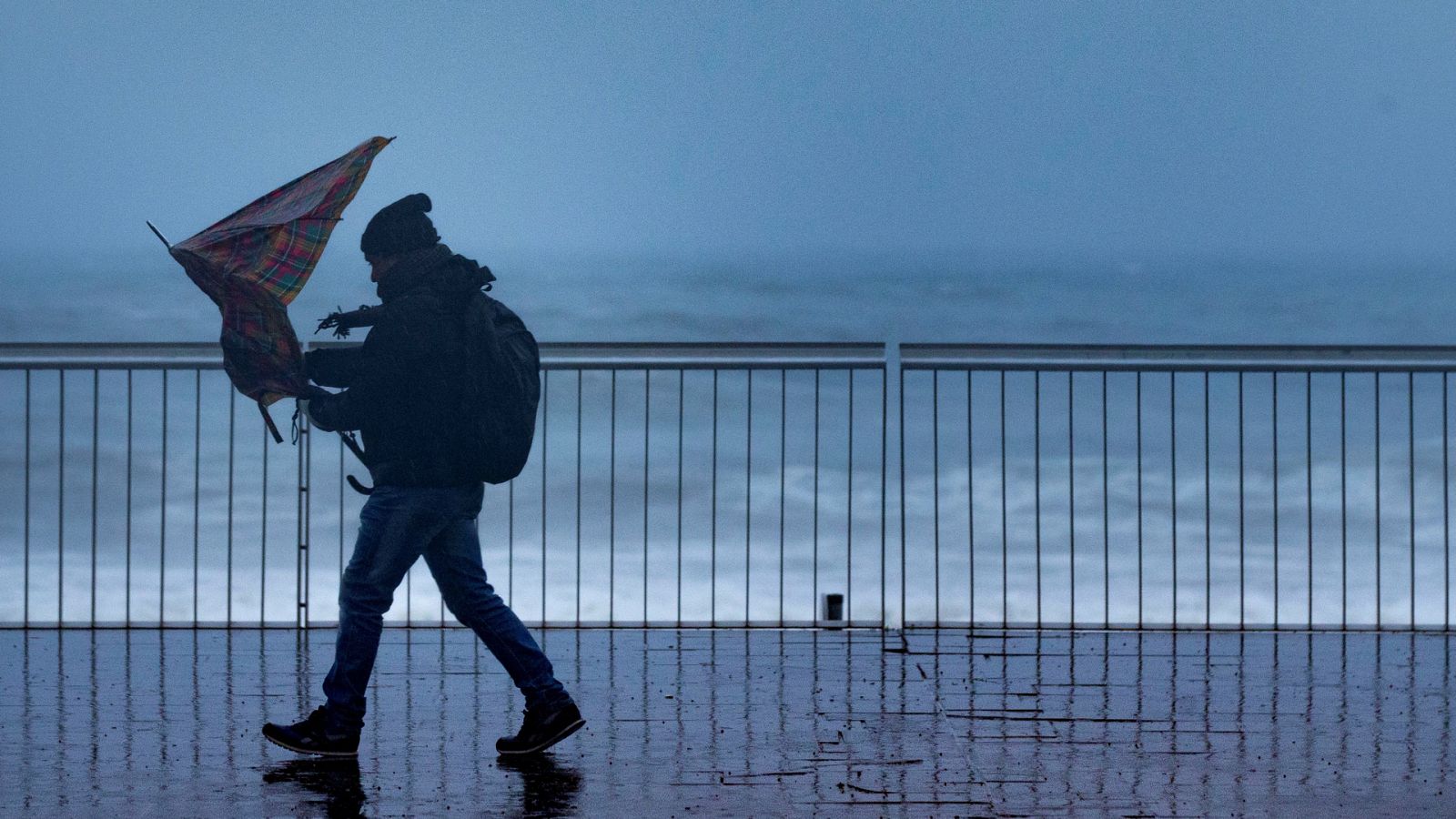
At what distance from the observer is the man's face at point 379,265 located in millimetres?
5762

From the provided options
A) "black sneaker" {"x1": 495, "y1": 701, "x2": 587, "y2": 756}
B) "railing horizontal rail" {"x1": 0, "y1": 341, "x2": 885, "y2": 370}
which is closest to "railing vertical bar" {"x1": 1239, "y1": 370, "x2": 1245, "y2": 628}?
"railing horizontal rail" {"x1": 0, "y1": 341, "x2": 885, "y2": 370}

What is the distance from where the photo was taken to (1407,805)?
5.10 metres

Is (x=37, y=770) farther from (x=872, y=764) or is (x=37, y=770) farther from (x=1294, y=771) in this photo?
(x=1294, y=771)

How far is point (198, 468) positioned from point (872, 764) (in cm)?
441

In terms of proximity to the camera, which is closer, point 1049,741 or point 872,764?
point 872,764

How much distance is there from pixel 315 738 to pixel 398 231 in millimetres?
1639

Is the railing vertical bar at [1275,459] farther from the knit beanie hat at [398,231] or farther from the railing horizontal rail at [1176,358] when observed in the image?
the knit beanie hat at [398,231]

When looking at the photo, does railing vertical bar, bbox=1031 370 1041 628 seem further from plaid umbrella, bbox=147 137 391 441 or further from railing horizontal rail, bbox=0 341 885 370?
plaid umbrella, bbox=147 137 391 441

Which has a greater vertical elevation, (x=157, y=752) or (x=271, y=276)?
(x=271, y=276)

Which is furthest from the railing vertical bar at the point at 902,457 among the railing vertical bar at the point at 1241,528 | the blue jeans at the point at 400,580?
the blue jeans at the point at 400,580

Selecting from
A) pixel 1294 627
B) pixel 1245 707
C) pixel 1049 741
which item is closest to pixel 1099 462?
pixel 1294 627

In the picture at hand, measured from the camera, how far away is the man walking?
5660 millimetres

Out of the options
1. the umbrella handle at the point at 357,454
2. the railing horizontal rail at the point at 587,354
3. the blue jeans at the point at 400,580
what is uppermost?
the railing horizontal rail at the point at 587,354

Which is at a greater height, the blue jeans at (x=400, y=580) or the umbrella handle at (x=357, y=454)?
the umbrella handle at (x=357, y=454)
